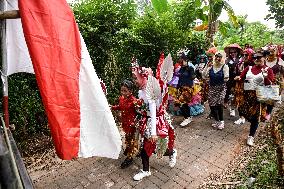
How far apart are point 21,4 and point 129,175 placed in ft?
11.6

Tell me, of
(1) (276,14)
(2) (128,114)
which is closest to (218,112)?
(2) (128,114)

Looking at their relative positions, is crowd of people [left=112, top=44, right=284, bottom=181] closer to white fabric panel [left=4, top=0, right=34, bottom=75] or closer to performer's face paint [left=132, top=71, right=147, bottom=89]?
performer's face paint [left=132, top=71, right=147, bottom=89]

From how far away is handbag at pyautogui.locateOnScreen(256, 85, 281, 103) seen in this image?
561cm

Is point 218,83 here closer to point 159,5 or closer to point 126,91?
point 126,91

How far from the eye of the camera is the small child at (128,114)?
462 cm

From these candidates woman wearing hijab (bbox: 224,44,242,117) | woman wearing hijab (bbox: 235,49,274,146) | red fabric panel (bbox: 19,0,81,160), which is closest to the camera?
red fabric panel (bbox: 19,0,81,160)

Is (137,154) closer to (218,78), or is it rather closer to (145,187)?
(145,187)

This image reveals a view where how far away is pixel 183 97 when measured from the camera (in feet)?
23.3

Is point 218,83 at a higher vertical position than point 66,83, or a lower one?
lower

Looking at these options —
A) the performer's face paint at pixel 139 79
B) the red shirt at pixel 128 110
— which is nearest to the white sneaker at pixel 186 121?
the red shirt at pixel 128 110

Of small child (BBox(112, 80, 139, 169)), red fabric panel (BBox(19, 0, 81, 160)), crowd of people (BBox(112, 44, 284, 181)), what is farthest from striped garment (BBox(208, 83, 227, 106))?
red fabric panel (BBox(19, 0, 81, 160))

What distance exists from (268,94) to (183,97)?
6.73 feet

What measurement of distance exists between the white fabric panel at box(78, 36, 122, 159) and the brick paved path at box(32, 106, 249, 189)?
2634mm

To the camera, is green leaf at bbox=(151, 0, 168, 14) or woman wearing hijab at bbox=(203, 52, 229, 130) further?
woman wearing hijab at bbox=(203, 52, 229, 130)
